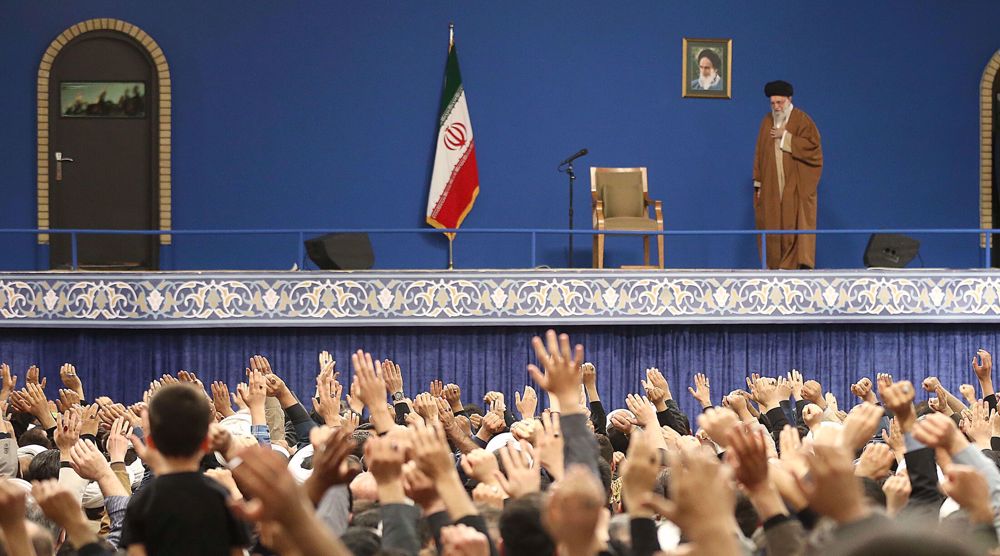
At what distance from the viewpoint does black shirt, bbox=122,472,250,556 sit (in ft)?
7.83

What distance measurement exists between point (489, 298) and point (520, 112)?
290 cm

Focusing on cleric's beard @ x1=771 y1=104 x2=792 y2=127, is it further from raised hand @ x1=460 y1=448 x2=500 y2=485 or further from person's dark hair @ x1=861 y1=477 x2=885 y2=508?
raised hand @ x1=460 y1=448 x2=500 y2=485

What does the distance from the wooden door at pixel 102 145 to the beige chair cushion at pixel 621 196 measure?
4.24 m

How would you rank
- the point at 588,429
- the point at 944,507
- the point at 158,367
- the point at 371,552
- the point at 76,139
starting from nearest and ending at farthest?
the point at 371,552 < the point at 588,429 < the point at 944,507 < the point at 158,367 < the point at 76,139

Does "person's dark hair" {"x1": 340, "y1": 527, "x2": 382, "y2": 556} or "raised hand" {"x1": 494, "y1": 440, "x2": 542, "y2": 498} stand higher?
"raised hand" {"x1": 494, "y1": 440, "x2": 542, "y2": 498}

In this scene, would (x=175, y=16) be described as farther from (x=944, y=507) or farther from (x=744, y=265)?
(x=944, y=507)

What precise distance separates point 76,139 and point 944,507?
33.0 feet

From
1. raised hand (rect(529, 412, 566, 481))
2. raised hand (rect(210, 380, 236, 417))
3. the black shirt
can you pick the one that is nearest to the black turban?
raised hand (rect(210, 380, 236, 417))

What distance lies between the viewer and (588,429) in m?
2.80

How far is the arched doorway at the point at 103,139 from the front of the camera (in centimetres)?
1166

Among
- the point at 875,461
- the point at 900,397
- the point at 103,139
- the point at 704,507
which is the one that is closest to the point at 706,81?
the point at 103,139

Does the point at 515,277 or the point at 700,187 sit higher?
the point at 700,187

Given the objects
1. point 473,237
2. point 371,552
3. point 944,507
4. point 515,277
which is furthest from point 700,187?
point 371,552

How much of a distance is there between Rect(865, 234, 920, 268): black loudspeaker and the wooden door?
6.39 m
